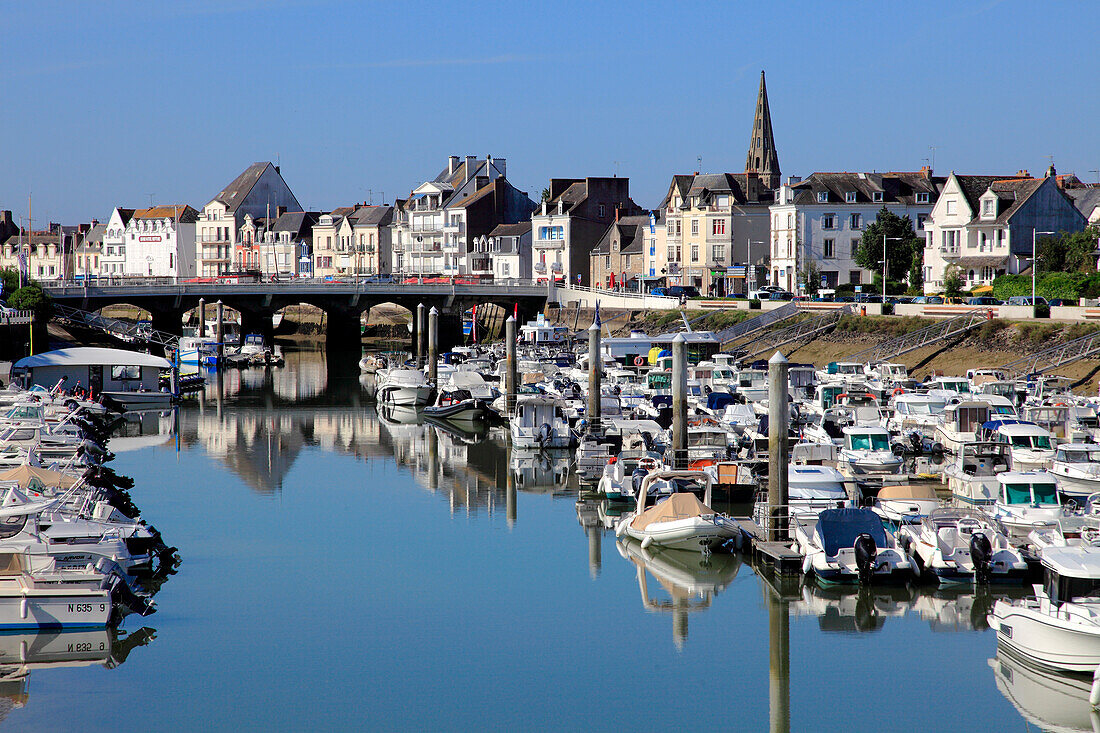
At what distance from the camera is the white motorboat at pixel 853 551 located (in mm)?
27391

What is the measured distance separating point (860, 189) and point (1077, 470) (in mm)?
66194

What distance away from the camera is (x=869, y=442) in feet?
132

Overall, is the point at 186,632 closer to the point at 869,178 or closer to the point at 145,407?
the point at 145,407

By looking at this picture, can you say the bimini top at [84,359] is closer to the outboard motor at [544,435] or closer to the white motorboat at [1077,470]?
the outboard motor at [544,435]

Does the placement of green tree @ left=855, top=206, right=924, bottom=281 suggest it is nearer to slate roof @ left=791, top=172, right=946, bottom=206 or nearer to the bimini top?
slate roof @ left=791, top=172, right=946, bottom=206

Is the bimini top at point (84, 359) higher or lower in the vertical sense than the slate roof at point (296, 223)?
lower

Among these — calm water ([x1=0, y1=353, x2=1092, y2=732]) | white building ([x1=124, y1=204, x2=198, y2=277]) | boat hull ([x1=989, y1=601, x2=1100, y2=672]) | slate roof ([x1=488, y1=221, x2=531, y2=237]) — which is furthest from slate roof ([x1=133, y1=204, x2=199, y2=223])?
boat hull ([x1=989, y1=601, x2=1100, y2=672])

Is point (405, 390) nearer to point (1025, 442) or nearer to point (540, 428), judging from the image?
point (540, 428)

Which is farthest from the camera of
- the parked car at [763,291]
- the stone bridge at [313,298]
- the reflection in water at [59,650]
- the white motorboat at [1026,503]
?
the stone bridge at [313,298]

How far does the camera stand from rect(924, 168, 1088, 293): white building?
262ft

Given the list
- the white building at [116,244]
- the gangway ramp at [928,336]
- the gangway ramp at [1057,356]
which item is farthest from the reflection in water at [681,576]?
the white building at [116,244]

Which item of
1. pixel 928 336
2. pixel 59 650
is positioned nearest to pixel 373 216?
pixel 928 336

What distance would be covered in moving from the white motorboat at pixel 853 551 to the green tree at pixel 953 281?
50.2 metres

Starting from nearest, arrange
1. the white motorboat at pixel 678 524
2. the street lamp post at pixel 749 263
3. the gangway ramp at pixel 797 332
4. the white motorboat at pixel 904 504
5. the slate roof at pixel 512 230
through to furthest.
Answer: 1. the white motorboat at pixel 678 524
2. the white motorboat at pixel 904 504
3. the gangway ramp at pixel 797 332
4. the street lamp post at pixel 749 263
5. the slate roof at pixel 512 230
